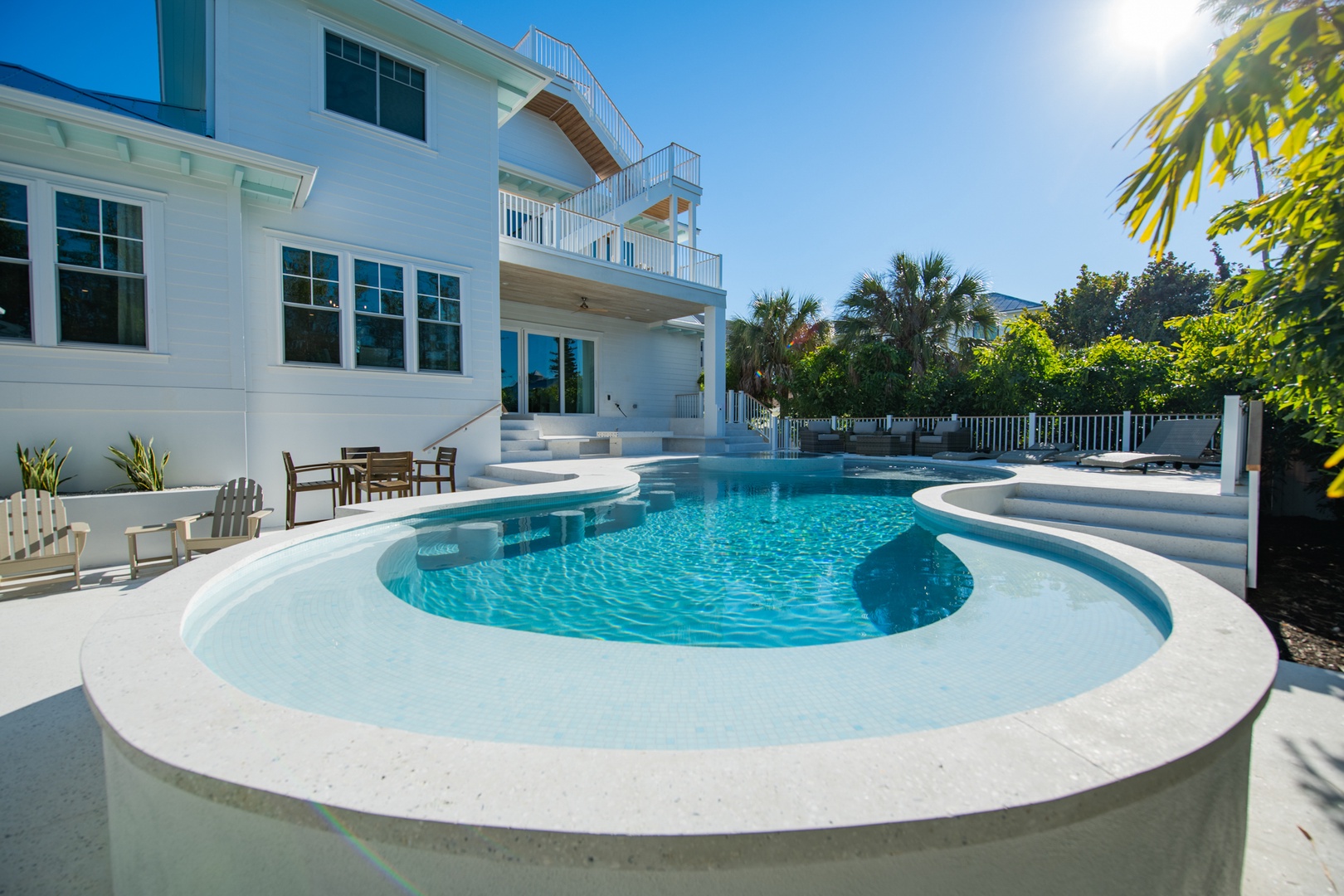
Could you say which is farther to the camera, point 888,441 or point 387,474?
point 888,441

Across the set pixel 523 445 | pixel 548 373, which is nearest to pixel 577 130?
pixel 548 373

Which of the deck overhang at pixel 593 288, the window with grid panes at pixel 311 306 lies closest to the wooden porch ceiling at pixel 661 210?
the deck overhang at pixel 593 288

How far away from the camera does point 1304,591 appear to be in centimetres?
522

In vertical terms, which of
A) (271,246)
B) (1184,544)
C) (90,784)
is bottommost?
(90,784)

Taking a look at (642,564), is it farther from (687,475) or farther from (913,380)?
(913,380)

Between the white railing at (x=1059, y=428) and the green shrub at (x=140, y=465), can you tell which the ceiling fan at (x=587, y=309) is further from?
the green shrub at (x=140, y=465)

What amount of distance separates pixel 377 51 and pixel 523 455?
267 inches

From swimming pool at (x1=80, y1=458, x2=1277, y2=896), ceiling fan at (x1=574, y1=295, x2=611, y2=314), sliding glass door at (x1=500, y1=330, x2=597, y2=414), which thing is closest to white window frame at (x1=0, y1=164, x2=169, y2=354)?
swimming pool at (x1=80, y1=458, x2=1277, y2=896)

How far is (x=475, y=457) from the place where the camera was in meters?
9.62

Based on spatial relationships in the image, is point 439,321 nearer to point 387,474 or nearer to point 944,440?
point 387,474

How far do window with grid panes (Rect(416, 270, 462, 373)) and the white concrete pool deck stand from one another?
20.6 ft

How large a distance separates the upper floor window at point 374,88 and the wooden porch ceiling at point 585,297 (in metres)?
2.61

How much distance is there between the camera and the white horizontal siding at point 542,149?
13.9 meters

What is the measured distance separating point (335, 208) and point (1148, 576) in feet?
32.2
